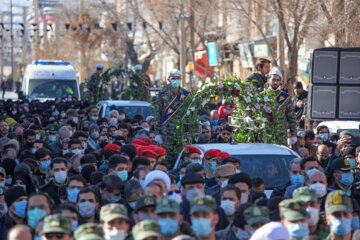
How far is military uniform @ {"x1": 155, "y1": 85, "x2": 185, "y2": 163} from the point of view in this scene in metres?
13.6

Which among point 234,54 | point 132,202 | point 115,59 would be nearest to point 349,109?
point 132,202

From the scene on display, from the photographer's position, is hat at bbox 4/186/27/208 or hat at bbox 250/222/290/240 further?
A: hat at bbox 4/186/27/208

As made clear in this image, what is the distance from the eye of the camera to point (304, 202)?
6766 mm

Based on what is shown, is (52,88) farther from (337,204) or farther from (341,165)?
(337,204)

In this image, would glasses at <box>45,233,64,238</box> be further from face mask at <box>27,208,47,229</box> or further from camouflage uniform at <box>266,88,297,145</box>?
camouflage uniform at <box>266,88,297,145</box>

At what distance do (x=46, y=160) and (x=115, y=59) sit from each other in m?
44.2

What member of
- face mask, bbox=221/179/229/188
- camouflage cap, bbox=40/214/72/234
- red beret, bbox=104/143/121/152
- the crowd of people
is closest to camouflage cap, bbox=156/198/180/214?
the crowd of people

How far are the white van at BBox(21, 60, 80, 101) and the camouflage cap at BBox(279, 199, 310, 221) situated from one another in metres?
21.0

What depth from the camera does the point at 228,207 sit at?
798 centimetres

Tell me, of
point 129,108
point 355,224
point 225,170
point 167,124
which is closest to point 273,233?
point 355,224

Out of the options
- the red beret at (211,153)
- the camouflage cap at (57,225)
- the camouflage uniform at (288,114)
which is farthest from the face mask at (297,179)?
the camouflage uniform at (288,114)

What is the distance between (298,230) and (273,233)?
0.56 m

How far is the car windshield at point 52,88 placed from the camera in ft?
A: 89.8

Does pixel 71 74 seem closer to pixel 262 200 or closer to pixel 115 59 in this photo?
pixel 262 200
